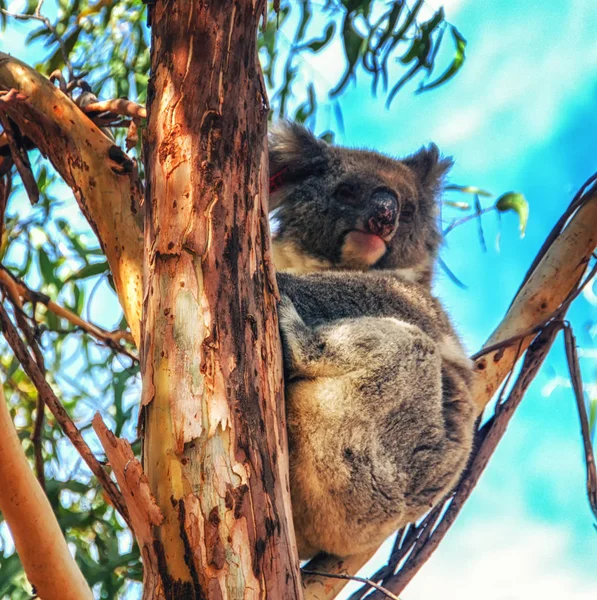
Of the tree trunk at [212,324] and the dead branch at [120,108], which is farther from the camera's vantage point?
the dead branch at [120,108]

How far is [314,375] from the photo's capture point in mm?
1970

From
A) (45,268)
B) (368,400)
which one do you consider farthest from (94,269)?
(368,400)

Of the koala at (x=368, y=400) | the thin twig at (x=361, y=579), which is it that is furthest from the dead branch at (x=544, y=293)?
the thin twig at (x=361, y=579)

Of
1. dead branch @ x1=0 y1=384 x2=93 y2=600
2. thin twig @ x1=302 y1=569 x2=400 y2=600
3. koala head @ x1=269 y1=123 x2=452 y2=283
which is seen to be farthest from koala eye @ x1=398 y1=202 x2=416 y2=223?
dead branch @ x1=0 y1=384 x2=93 y2=600

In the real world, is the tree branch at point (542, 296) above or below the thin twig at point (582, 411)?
above

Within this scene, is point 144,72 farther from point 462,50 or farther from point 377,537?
point 377,537

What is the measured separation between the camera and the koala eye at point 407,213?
2.82 meters

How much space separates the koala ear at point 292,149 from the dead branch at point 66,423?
103 centimetres

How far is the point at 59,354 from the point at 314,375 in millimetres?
2120

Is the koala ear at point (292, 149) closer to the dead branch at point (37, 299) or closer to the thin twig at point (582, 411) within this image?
the dead branch at point (37, 299)

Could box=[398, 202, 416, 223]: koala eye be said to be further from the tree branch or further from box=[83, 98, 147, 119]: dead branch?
box=[83, 98, 147, 119]: dead branch

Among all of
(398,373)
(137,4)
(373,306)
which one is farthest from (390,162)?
(137,4)

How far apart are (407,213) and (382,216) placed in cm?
28

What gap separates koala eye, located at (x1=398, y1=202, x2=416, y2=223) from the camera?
2822 millimetres
